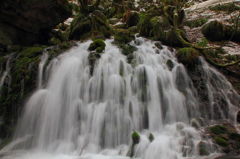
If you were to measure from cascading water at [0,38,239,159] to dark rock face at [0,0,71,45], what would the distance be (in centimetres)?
355

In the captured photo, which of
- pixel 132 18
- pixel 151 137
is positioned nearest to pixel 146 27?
pixel 132 18

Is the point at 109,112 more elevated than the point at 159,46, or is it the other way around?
the point at 159,46

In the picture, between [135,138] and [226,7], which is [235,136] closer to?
[135,138]

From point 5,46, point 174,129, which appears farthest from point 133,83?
point 5,46

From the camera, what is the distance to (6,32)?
357 inches

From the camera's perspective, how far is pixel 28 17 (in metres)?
8.87

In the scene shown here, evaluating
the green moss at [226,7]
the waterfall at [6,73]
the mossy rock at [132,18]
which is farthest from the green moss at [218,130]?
the green moss at [226,7]

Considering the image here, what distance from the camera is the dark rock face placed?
8312 millimetres

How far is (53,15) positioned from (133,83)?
6426 mm

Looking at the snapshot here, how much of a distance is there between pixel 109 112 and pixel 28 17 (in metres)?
7.00

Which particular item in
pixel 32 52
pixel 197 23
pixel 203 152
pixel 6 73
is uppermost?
pixel 197 23

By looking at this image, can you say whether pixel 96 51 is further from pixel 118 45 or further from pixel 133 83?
pixel 133 83

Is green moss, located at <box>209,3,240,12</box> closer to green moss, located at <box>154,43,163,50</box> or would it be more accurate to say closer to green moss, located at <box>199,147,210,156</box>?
green moss, located at <box>154,43,163,50</box>

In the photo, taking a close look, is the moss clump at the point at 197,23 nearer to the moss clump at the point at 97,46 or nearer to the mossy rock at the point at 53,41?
the moss clump at the point at 97,46
